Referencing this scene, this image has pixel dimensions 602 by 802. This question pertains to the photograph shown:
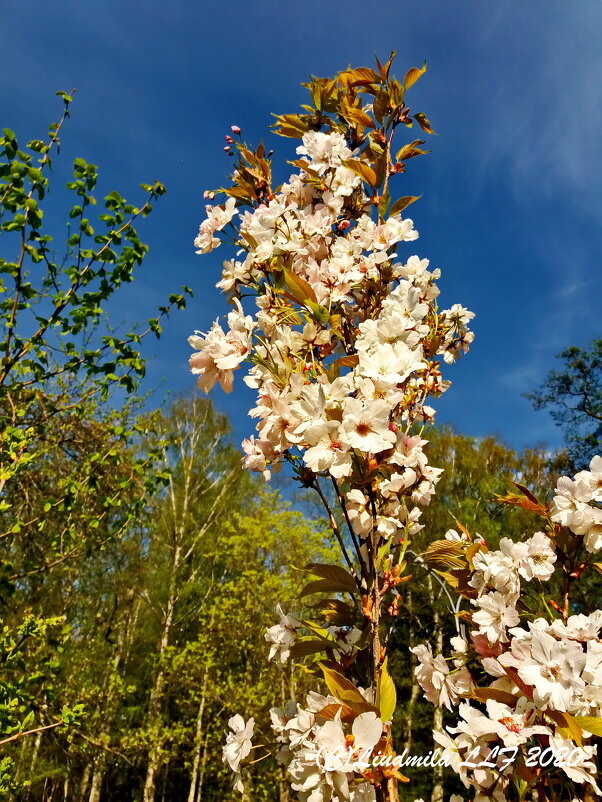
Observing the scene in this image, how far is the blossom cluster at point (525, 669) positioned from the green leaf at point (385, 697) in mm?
210

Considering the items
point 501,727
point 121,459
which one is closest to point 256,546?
point 121,459

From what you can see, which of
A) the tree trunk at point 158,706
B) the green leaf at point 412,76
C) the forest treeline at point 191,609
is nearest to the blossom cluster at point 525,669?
the green leaf at point 412,76

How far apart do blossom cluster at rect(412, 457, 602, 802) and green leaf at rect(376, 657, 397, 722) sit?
0.21 meters

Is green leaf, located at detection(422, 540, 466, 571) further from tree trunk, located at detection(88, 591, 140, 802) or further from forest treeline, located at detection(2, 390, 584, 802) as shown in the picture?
tree trunk, located at detection(88, 591, 140, 802)

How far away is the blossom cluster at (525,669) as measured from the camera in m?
0.78

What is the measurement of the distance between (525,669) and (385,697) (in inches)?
9.3

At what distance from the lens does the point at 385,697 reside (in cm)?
76

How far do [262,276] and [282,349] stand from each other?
245 mm

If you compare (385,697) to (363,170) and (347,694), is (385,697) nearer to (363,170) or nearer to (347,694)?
(347,694)

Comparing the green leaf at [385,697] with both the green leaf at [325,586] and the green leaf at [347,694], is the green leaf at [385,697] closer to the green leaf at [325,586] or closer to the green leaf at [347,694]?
the green leaf at [347,694]

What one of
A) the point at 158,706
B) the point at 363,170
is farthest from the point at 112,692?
the point at 363,170

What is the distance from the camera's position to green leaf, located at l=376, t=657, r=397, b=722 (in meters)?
0.75

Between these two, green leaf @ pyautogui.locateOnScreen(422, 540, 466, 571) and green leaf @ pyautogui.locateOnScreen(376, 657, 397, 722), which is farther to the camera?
green leaf @ pyautogui.locateOnScreen(422, 540, 466, 571)

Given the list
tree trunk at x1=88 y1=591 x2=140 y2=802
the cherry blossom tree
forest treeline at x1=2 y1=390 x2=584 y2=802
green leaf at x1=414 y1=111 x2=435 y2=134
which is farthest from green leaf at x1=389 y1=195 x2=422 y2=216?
tree trunk at x1=88 y1=591 x2=140 y2=802
